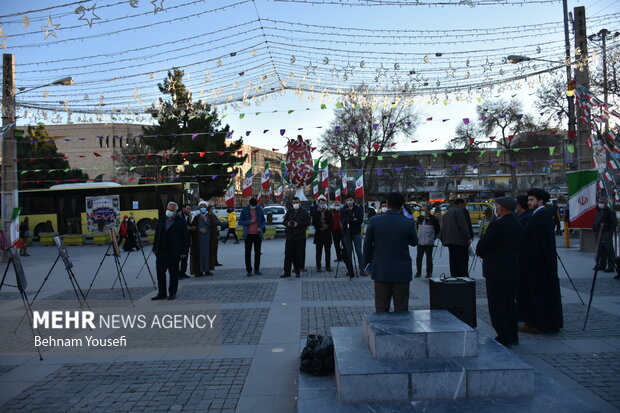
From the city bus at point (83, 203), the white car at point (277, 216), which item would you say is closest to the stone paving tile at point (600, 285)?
the white car at point (277, 216)

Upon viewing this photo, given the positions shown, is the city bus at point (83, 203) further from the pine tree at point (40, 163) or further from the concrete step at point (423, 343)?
the concrete step at point (423, 343)

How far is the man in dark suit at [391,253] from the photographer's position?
5348 mm

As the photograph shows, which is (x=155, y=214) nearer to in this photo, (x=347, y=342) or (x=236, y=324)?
(x=236, y=324)

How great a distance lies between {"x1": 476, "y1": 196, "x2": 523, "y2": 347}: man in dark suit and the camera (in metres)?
5.44

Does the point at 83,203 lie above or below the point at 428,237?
above

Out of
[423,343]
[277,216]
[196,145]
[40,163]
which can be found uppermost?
[196,145]

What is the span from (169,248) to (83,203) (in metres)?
22.7

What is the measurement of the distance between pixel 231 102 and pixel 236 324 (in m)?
10.5

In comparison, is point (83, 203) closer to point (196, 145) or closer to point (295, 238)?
point (196, 145)

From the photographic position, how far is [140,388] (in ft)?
14.7

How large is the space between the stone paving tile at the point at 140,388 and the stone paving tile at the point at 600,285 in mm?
6875

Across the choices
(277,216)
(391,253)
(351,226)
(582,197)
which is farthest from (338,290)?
(277,216)

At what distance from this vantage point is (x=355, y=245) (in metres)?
11.3

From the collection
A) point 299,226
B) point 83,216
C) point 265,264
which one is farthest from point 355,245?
point 83,216
